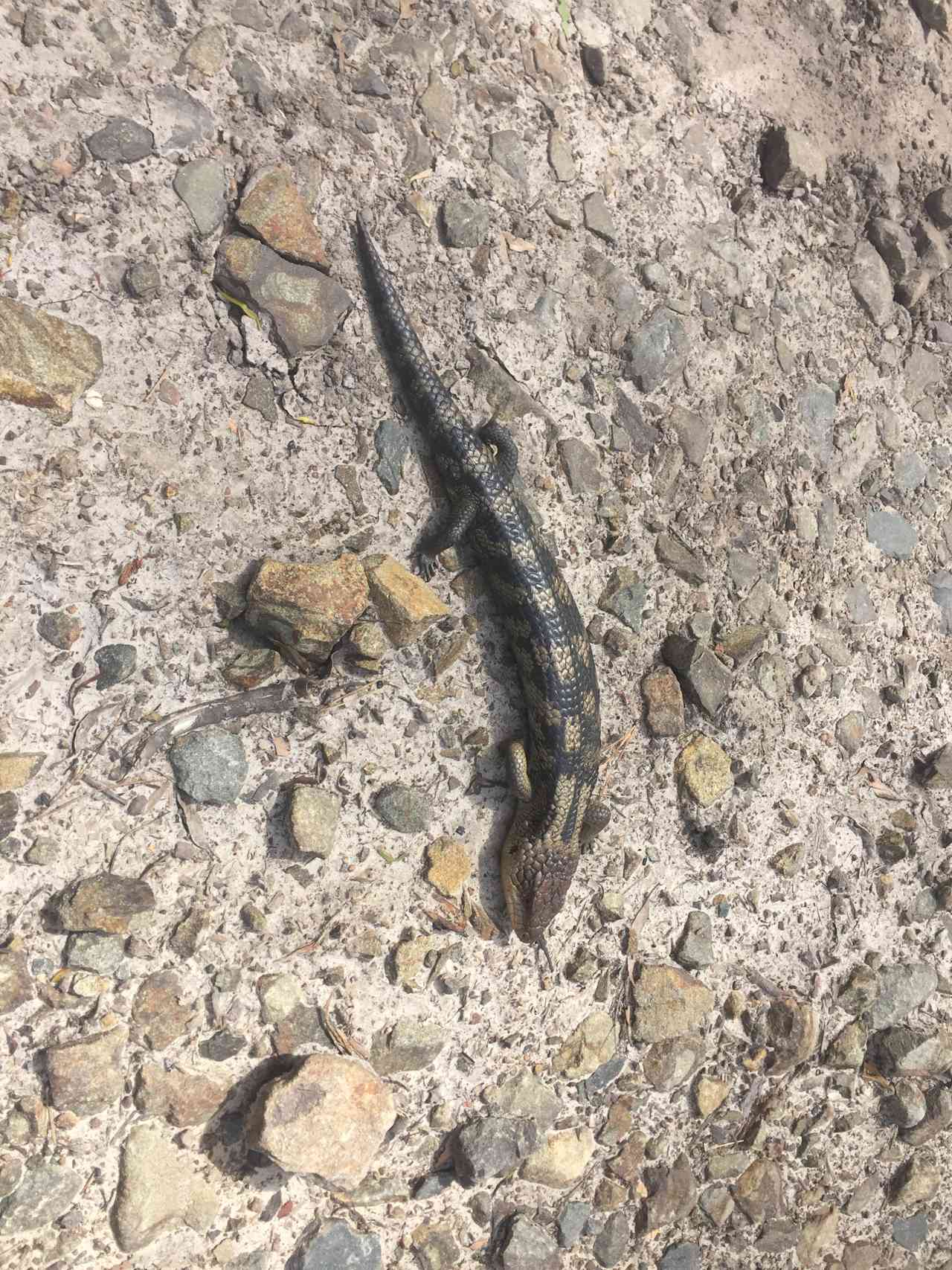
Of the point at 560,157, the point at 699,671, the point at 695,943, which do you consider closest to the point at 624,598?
the point at 699,671

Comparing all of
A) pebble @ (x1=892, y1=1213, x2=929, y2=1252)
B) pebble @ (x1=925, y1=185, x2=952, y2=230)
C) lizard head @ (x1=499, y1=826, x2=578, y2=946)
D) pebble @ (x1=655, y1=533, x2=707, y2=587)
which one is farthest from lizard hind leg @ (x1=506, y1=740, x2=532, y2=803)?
pebble @ (x1=925, y1=185, x2=952, y2=230)

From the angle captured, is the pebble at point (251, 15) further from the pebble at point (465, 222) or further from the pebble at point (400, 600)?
the pebble at point (400, 600)

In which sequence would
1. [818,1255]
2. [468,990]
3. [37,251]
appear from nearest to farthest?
[37,251] < [468,990] < [818,1255]

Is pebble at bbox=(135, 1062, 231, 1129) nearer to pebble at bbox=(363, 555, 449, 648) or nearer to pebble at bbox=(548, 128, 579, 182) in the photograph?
pebble at bbox=(363, 555, 449, 648)

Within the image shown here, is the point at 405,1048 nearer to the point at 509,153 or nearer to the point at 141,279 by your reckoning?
the point at 141,279

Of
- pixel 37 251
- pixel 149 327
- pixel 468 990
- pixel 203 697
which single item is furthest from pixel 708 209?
pixel 468 990

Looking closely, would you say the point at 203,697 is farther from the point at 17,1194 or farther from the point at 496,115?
the point at 496,115

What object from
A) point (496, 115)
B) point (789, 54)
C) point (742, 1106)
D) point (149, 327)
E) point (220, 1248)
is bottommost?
point (220, 1248)
